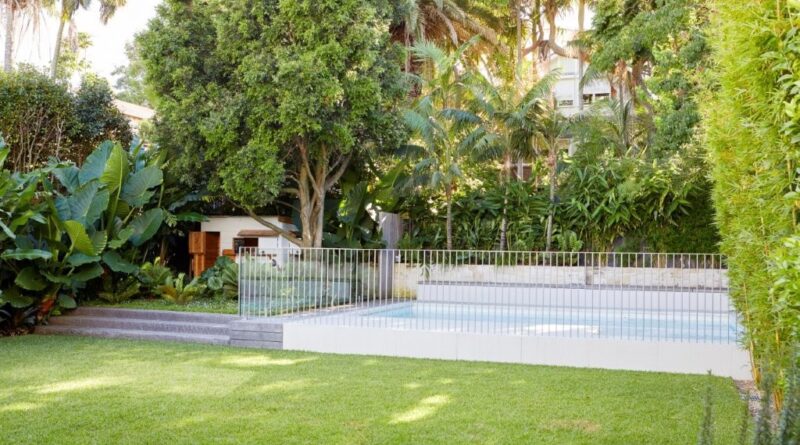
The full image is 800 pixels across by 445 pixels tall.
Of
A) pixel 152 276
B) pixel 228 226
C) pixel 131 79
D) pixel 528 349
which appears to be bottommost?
pixel 528 349

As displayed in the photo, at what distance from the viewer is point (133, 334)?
11039mm

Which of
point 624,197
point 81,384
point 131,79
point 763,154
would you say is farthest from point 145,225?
point 131,79

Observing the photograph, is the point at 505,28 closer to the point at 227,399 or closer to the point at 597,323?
the point at 597,323

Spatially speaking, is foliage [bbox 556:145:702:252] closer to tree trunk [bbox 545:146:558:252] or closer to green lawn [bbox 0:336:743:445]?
tree trunk [bbox 545:146:558:252]

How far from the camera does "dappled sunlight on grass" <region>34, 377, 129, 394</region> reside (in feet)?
23.3

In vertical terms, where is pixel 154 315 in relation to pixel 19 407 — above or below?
above

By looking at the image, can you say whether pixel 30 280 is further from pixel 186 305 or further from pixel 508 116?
pixel 508 116

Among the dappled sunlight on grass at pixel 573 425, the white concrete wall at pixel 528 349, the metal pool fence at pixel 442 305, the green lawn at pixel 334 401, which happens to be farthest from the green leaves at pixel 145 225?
the dappled sunlight on grass at pixel 573 425

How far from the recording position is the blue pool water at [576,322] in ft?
28.7

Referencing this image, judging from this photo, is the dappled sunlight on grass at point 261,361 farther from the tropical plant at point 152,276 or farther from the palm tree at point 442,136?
the palm tree at point 442,136

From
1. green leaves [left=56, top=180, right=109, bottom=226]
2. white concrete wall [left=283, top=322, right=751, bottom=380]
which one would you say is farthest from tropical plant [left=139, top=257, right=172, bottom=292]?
white concrete wall [left=283, top=322, right=751, bottom=380]

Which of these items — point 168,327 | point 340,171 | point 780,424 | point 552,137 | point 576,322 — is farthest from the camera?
point 552,137

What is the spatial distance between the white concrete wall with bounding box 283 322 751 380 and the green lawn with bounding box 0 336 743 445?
0.40m

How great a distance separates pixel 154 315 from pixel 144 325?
363mm
